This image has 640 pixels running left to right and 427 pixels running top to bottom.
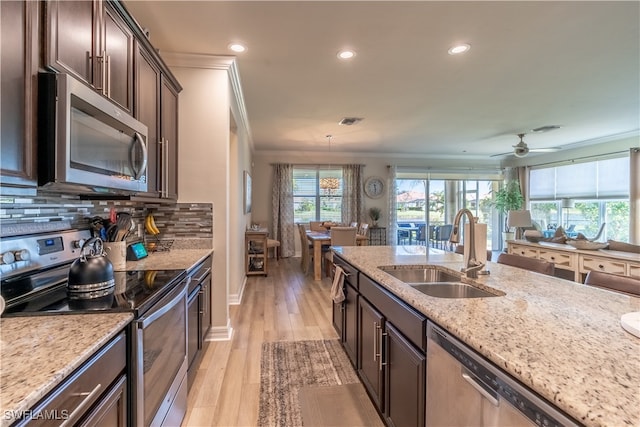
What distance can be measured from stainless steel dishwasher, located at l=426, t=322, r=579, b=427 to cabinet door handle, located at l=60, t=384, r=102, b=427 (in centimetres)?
111

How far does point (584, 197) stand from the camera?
258 inches

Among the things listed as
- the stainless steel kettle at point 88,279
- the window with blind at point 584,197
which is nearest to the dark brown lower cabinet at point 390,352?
the stainless steel kettle at point 88,279

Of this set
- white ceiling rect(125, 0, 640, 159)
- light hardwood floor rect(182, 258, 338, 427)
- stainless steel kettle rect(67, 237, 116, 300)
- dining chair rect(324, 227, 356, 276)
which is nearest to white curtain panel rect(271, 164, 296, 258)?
light hardwood floor rect(182, 258, 338, 427)

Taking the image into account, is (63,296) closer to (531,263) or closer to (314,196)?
(531,263)

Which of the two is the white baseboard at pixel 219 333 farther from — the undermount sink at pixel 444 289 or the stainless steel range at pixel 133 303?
the undermount sink at pixel 444 289

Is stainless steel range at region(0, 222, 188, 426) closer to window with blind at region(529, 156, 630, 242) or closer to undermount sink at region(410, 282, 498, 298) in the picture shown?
undermount sink at region(410, 282, 498, 298)

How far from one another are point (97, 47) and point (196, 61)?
1.50 metres

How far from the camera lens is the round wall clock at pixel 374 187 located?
795 cm

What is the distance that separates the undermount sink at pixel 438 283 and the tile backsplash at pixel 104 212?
71.1 inches

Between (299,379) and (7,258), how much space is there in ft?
6.05

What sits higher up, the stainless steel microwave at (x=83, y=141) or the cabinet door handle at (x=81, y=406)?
the stainless steel microwave at (x=83, y=141)

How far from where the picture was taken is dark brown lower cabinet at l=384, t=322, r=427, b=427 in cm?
124

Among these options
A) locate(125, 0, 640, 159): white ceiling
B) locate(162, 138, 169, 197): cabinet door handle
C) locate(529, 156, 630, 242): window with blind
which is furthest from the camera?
locate(529, 156, 630, 242): window with blind

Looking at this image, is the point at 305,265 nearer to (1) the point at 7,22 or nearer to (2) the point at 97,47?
(2) the point at 97,47
